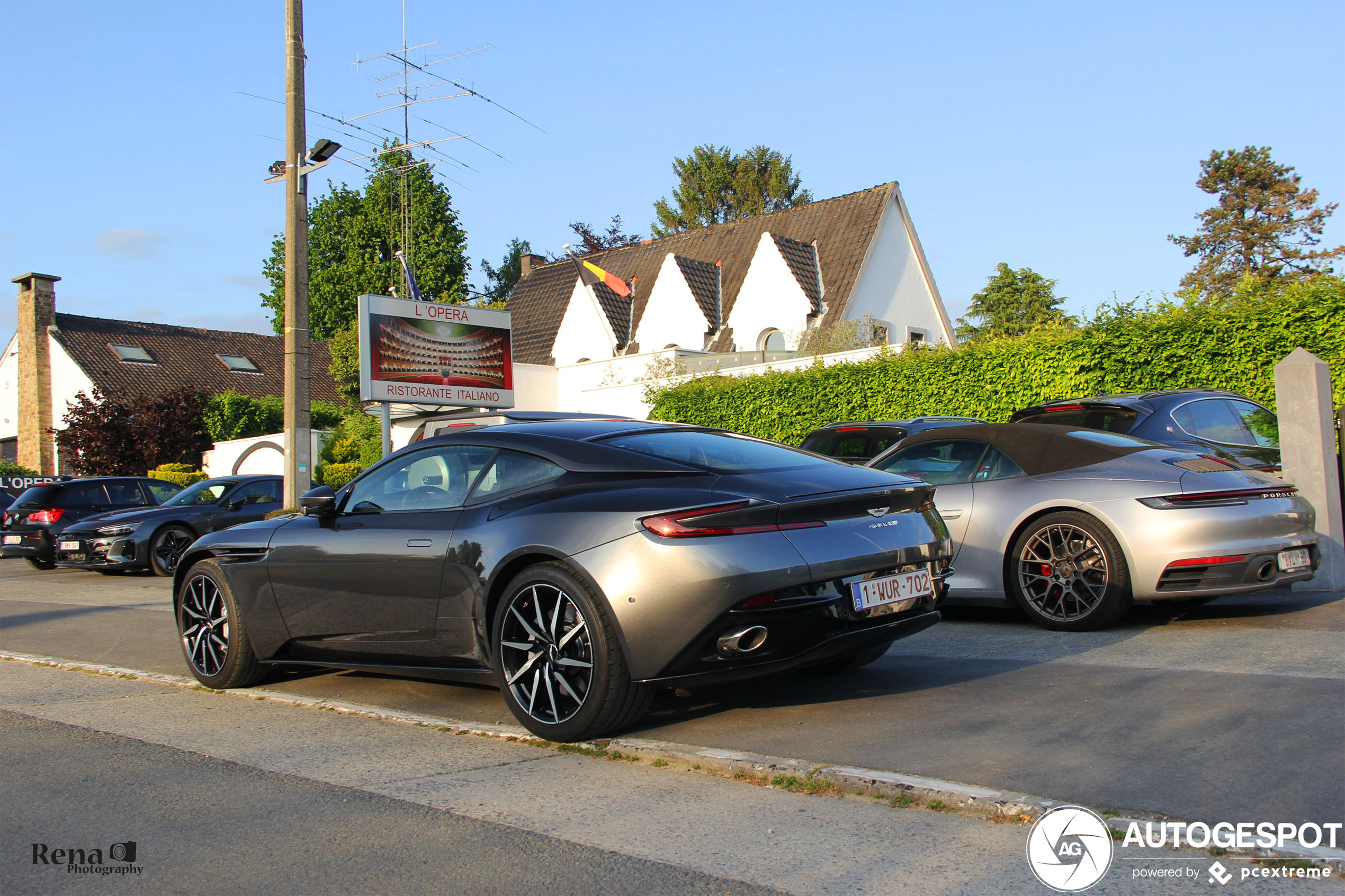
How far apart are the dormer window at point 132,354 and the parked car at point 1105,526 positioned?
4704 centimetres

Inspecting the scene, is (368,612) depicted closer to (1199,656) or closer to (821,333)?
(1199,656)

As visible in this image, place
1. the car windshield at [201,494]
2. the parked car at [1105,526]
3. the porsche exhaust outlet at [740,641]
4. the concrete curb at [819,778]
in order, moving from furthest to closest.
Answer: the car windshield at [201,494]
the parked car at [1105,526]
the porsche exhaust outlet at [740,641]
the concrete curb at [819,778]

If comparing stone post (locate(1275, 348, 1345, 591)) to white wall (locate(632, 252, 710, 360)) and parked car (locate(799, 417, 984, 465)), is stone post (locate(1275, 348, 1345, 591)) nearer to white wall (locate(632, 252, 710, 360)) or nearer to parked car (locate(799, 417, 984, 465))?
parked car (locate(799, 417, 984, 465))

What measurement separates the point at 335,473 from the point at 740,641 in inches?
995

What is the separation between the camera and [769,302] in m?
33.1

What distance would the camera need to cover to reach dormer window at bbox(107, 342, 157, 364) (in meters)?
47.2

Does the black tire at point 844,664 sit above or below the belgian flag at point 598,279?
below

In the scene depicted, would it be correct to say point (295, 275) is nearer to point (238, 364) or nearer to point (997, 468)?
point (997, 468)

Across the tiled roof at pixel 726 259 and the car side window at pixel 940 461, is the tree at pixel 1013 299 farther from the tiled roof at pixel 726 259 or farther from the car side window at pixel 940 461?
the car side window at pixel 940 461

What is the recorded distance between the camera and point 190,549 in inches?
265

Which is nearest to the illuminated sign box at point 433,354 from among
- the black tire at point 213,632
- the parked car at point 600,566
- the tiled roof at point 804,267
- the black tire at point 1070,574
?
the tiled roof at point 804,267

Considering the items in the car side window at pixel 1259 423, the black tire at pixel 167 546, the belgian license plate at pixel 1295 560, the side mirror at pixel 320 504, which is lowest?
the belgian license plate at pixel 1295 560

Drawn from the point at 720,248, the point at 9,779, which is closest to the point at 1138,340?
the point at 9,779

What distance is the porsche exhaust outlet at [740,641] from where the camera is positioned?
445 centimetres
